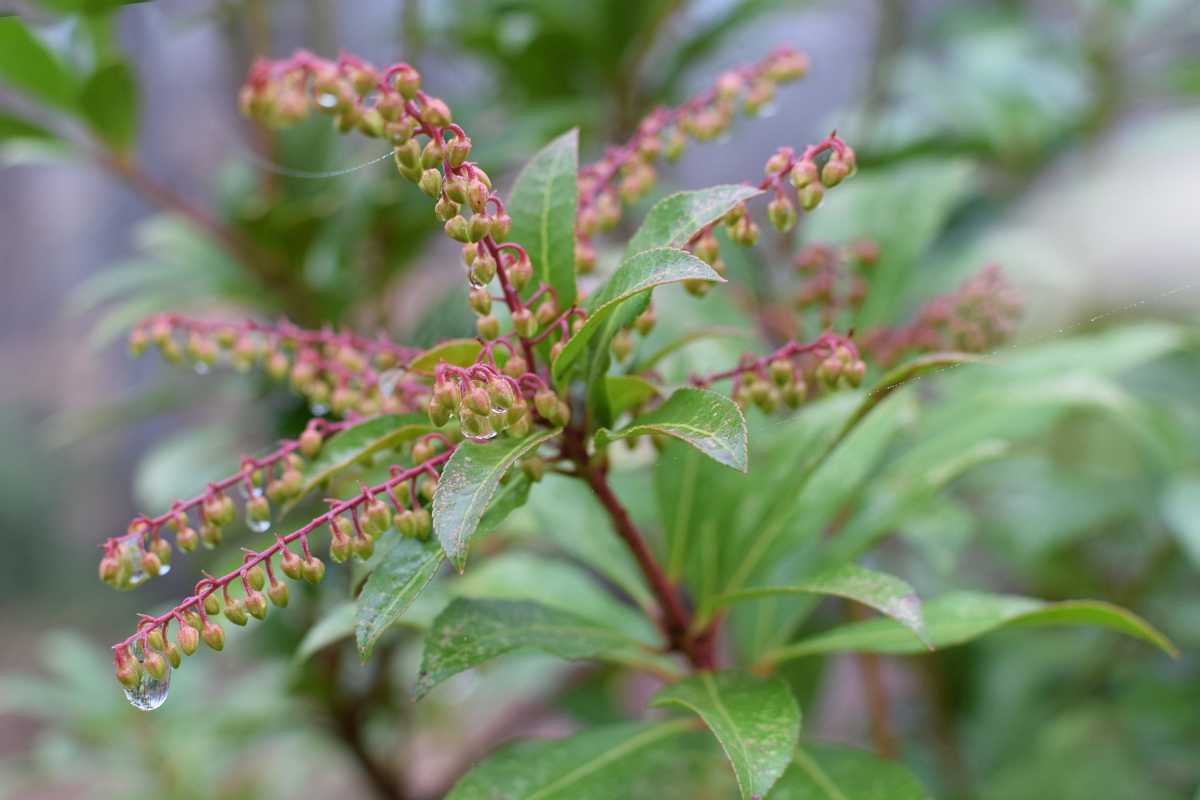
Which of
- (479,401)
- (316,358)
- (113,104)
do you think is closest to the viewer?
(479,401)

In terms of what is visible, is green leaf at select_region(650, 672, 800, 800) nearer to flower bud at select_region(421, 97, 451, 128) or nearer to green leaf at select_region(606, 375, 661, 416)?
green leaf at select_region(606, 375, 661, 416)

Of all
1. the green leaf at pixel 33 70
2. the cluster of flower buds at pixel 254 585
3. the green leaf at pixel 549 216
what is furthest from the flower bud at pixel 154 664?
the green leaf at pixel 33 70

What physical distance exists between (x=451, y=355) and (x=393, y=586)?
153mm

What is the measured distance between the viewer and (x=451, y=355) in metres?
0.73

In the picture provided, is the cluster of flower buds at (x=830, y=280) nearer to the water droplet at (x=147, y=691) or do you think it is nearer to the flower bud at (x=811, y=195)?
the flower bud at (x=811, y=195)

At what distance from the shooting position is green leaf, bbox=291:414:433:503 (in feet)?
2.37

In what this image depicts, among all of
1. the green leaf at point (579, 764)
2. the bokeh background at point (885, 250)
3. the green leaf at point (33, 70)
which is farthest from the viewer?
the bokeh background at point (885, 250)

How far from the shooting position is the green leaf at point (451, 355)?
0.72 m

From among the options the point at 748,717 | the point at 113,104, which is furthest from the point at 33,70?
the point at 748,717

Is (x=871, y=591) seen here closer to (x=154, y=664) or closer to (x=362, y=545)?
(x=362, y=545)

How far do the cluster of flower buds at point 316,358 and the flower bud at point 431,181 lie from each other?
0.18 metres

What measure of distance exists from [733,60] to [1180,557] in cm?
106

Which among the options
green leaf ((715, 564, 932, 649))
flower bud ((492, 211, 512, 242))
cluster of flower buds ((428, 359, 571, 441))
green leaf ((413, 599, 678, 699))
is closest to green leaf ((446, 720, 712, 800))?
green leaf ((413, 599, 678, 699))

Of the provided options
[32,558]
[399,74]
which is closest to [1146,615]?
[399,74]
